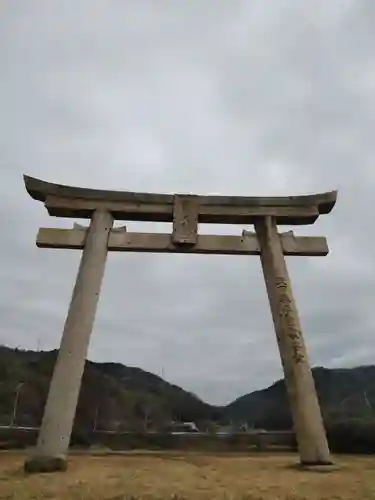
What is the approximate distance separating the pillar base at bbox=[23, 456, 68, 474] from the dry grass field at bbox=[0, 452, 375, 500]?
152 millimetres

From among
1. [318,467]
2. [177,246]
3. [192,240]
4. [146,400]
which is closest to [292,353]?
[318,467]

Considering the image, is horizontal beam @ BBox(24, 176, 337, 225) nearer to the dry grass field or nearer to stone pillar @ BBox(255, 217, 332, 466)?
stone pillar @ BBox(255, 217, 332, 466)

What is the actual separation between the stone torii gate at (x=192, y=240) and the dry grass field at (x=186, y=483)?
1233 millimetres

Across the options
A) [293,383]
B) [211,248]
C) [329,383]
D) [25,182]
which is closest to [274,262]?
[211,248]

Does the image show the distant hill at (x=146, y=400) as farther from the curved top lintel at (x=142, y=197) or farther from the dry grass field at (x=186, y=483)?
the dry grass field at (x=186, y=483)

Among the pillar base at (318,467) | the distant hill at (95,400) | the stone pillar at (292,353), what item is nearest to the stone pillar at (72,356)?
the stone pillar at (292,353)

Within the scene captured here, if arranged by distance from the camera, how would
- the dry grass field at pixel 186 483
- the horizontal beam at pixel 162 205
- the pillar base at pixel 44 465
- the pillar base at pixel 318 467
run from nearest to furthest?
the dry grass field at pixel 186 483 → the pillar base at pixel 44 465 → the pillar base at pixel 318 467 → the horizontal beam at pixel 162 205

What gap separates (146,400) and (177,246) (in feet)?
98.8

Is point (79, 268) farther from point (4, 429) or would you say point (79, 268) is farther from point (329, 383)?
point (329, 383)

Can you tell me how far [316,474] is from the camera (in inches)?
260

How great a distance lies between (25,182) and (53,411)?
3913 millimetres

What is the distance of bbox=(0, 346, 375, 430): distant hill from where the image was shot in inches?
1016

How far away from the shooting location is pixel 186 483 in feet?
18.6

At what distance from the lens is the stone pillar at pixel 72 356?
6.91m
